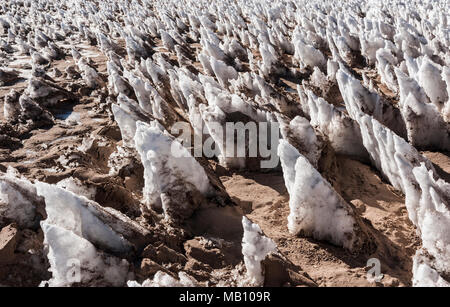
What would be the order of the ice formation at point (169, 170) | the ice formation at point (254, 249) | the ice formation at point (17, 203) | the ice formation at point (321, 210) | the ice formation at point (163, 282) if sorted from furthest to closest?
the ice formation at point (169, 170)
the ice formation at point (17, 203)
the ice formation at point (321, 210)
the ice formation at point (254, 249)
the ice formation at point (163, 282)

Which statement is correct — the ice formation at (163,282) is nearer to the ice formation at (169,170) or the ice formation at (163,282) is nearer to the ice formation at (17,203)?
the ice formation at (169,170)

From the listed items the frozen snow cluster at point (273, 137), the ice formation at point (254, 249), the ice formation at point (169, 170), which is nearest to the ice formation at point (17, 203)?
the frozen snow cluster at point (273, 137)

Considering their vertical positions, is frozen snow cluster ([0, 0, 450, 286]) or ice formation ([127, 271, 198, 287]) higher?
frozen snow cluster ([0, 0, 450, 286])

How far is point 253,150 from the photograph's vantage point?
5.77 meters

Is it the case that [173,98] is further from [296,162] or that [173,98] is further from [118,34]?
[118,34]

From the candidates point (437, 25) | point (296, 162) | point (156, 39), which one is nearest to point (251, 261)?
point (296, 162)

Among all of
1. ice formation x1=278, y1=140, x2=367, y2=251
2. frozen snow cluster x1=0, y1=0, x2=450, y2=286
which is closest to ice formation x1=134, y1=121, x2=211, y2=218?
frozen snow cluster x1=0, y1=0, x2=450, y2=286

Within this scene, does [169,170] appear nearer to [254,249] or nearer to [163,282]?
[254,249]

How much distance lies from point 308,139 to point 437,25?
33.9 ft

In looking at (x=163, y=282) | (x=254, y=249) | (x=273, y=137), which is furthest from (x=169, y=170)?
(x=273, y=137)

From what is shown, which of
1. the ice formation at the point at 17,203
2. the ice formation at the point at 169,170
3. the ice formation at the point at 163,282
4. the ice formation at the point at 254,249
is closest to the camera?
the ice formation at the point at 163,282

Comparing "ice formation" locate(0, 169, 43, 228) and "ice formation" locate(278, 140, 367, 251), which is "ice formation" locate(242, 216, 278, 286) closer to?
"ice formation" locate(278, 140, 367, 251)

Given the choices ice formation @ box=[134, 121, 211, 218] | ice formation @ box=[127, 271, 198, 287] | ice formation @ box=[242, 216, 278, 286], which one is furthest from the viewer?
ice formation @ box=[134, 121, 211, 218]
